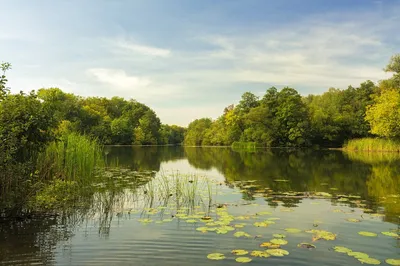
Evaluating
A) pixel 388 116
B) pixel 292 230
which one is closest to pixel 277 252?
pixel 292 230

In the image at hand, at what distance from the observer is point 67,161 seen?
38.4 ft

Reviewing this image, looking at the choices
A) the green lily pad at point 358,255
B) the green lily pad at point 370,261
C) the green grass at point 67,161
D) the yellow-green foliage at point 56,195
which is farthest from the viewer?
the green grass at point 67,161

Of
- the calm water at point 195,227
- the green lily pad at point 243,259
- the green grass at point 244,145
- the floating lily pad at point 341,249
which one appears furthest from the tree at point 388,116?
the green lily pad at point 243,259

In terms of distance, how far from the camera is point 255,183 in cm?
1448

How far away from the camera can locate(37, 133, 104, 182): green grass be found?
1038 cm

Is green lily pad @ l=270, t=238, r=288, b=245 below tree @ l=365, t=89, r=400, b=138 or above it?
below

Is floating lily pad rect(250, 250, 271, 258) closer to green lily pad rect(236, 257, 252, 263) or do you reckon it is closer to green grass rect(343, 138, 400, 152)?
green lily pad rect(236, 257, 252, 263)

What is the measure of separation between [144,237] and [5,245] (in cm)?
246

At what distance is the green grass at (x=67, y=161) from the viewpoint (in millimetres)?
10375

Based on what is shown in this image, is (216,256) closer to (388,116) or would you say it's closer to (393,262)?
(393,262)

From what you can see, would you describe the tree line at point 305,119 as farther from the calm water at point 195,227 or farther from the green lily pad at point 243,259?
the green lily pad at point 243,259

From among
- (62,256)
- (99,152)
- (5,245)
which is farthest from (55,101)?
(99,152)

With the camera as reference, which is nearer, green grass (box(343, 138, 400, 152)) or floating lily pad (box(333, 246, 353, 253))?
floating lily pad (box(333, 246, 353, 253))

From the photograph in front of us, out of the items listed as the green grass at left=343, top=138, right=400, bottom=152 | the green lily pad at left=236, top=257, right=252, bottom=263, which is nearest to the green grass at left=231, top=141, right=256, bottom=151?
the green grass at left=343, top=138, right=400, bottom=152
